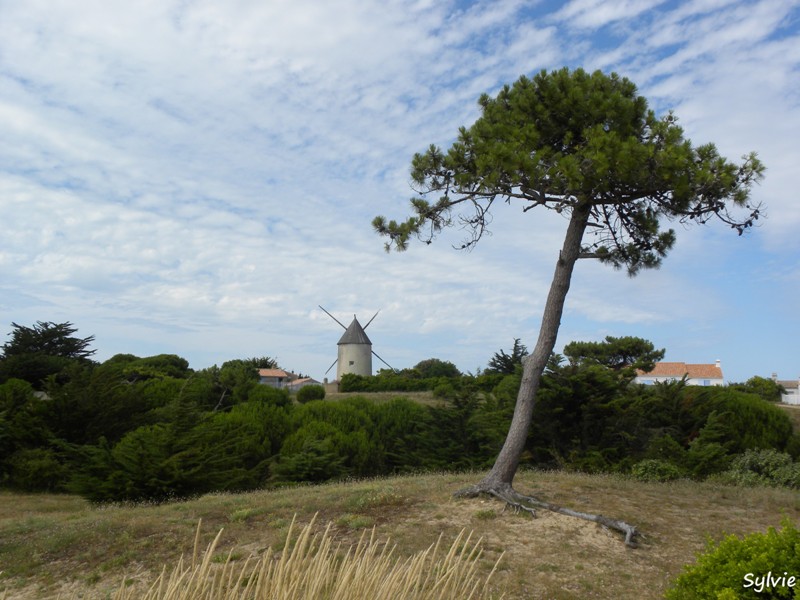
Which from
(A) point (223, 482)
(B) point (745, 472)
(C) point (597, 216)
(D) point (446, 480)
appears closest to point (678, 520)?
(D) point (446, 480)

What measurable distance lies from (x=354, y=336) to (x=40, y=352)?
2960 centimetres

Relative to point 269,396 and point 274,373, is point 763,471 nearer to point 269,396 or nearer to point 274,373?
point 269,396

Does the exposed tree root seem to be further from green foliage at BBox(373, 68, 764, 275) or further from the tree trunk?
green foliage at BBox(373, 68, 764, 275)

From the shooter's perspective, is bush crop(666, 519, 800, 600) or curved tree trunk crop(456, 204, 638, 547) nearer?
bush crop(666, 519, 800, 600)

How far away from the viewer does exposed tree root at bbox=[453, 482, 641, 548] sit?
7711 millimetres

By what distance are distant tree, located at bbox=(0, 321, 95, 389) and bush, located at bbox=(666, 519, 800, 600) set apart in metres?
24.1

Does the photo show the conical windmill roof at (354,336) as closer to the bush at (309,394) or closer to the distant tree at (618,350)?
the distant tree at (618,350)

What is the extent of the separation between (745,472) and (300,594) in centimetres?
1329

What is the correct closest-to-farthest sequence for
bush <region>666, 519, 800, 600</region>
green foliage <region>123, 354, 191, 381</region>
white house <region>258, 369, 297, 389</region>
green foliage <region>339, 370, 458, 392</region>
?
bush <region>666, 519, 800, 600</region> → green foliage <region>123, 354, 191, 381</region> → green foliage <region>339, 370, 458, 392</region> → white house <region>258, 369, 297, 389</region>

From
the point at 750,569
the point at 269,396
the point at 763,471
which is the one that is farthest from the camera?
the point at 269,396

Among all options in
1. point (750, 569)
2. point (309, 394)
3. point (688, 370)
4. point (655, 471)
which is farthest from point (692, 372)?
point (750, 569)

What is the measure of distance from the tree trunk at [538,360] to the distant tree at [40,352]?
19.9m

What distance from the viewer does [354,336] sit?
5322 cm

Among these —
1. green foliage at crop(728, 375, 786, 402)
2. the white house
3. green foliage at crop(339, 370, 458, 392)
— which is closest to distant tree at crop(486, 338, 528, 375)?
green foliage at crop(339, 370, 458, 392)
